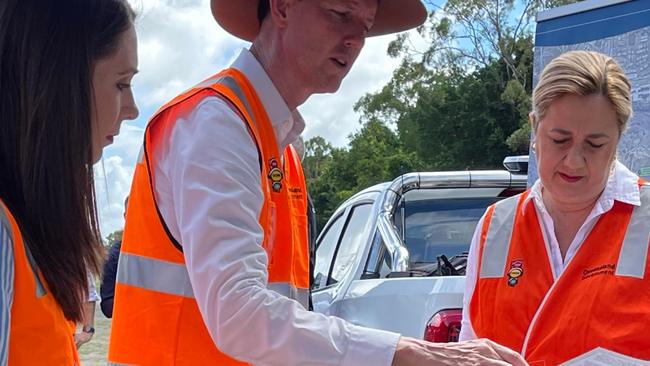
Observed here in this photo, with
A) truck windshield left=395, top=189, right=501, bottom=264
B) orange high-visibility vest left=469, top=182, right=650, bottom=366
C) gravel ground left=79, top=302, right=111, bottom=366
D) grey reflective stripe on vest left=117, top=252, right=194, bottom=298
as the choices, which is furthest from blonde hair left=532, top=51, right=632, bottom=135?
gravel ground left=79, top=302, right=111, bottom=366

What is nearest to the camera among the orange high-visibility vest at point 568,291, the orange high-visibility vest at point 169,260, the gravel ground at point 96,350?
the orange high-visibility vest at point 169,260

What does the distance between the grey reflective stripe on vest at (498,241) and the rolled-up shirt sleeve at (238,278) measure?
946 mm

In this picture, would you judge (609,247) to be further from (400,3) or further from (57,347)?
(57,347)

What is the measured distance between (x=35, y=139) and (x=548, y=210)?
174cm

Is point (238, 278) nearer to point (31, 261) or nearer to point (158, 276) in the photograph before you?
point (158, 276)

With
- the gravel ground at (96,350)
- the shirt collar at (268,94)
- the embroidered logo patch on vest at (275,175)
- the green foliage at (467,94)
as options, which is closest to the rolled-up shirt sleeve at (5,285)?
the embroidered logo patch on vest at (275,175)

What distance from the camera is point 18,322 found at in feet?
4.36

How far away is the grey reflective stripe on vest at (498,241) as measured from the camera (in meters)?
2.51

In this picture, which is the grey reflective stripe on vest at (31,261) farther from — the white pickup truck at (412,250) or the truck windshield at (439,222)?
the truck windshield at (439,222)

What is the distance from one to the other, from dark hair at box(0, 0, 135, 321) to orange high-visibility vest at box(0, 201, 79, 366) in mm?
46

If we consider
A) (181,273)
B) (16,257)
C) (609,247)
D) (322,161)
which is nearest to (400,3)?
(609,247)

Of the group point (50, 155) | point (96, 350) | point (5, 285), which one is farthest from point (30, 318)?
point (96, 350)

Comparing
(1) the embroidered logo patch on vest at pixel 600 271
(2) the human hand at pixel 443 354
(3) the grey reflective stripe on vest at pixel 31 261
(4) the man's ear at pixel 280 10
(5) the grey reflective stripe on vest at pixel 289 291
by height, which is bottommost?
(2) the human hand at pixel 443 354

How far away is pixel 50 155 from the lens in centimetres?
148
